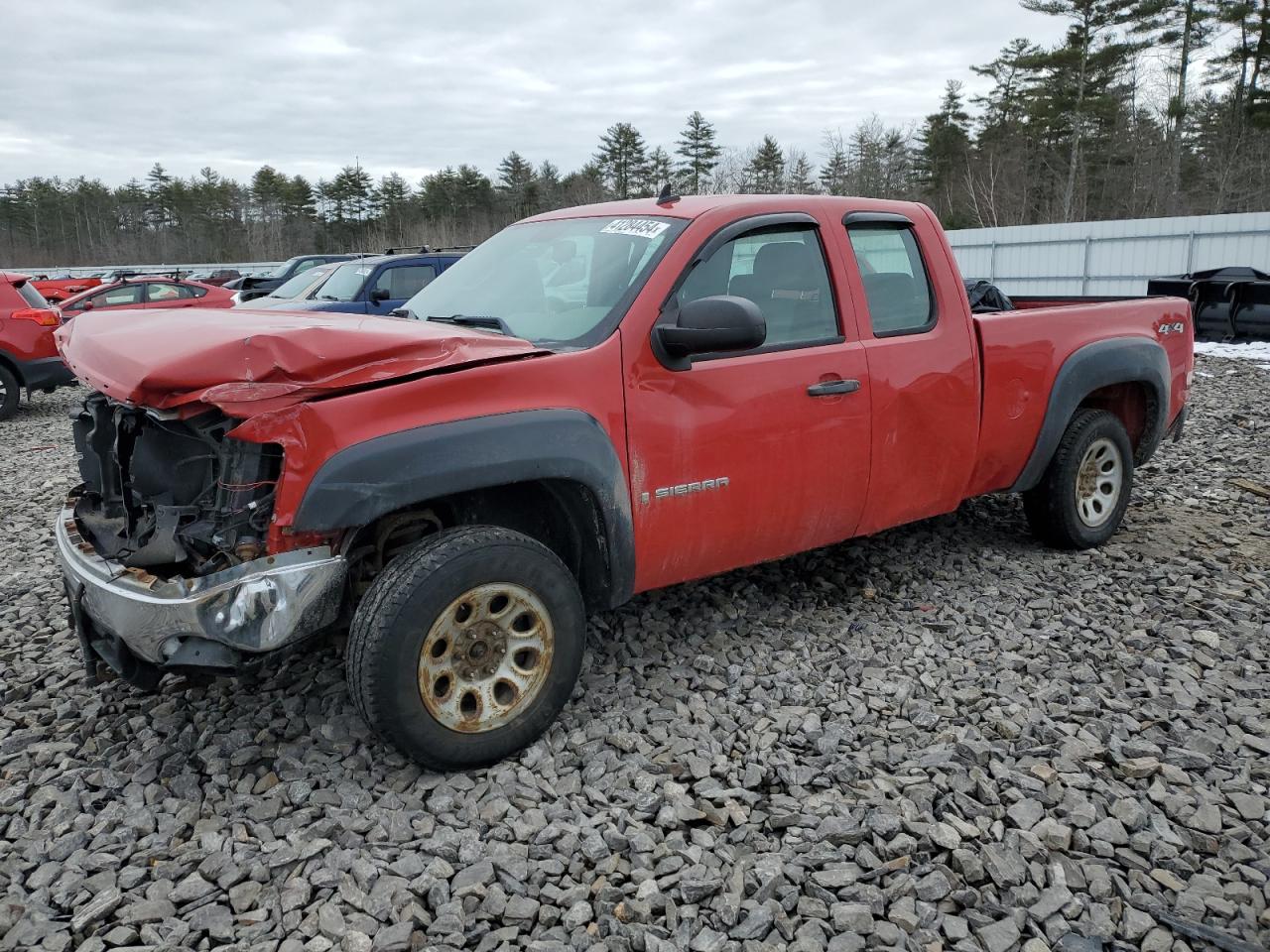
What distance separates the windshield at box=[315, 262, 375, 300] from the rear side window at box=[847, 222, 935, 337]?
8.82 m

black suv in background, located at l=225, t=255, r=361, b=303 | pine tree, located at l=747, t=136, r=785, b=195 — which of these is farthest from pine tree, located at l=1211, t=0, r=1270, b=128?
black suv in background, located at l=225, t=255, r=361, b=303

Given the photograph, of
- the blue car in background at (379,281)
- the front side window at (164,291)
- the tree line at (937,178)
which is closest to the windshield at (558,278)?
the blue car in background at (379,281)

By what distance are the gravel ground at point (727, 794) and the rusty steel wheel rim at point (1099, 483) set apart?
2.03 feet

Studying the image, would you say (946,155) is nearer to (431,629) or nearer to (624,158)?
(624,158)

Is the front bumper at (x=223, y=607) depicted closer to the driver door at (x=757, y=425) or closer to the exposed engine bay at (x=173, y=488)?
the exposed engine bay at (x=173, y=488)

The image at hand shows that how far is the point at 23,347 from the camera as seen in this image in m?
10.9

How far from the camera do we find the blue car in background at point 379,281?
453 inches

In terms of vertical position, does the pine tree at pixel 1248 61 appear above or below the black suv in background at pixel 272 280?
above

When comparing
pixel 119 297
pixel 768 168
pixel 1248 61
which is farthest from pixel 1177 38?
pixel 119 297

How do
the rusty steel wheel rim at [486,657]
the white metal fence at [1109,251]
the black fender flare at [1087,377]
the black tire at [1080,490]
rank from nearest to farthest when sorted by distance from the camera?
1. the rusty steel wheel rim at [486,657]
2. the black fender flare at [1087,377]
3. the black tire at [1080,490]
4. the white metal fence at [1109,251]

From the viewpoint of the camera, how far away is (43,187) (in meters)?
67.2

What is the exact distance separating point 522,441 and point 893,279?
2108 mm

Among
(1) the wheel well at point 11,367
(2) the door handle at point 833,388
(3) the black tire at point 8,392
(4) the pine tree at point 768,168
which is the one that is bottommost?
(3) the black tire at point 8,392

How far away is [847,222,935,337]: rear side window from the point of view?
4094 mm
